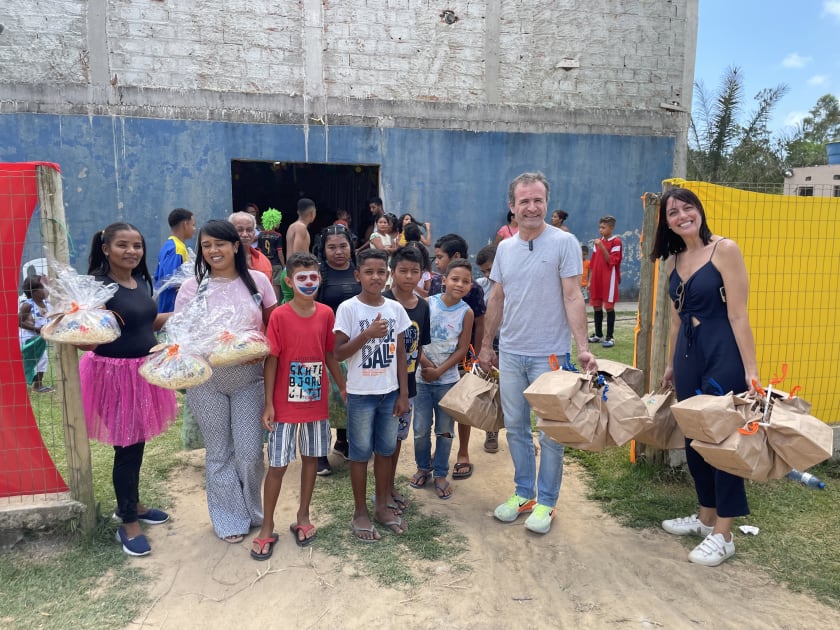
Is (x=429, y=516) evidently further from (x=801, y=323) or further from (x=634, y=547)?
(x=801, y=323)

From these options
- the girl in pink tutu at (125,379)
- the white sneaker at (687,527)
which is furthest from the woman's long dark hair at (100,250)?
the white sneaker at (687,527)

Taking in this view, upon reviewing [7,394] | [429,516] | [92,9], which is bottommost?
[429,516]

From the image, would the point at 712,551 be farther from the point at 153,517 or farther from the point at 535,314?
the point at 153,517

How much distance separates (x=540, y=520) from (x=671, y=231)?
1.78 metres

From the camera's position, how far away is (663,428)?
138 inches

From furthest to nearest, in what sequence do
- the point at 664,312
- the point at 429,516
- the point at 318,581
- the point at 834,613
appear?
the point at 664,312 → the point at 429,516 → the point at 318,581 → the point at 834,613

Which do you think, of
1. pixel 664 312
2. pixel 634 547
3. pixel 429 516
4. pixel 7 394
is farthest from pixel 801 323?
pixel 7 394

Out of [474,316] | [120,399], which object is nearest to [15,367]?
[120,399]

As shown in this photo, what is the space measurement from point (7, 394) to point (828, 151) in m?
14.9

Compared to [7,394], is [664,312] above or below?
above

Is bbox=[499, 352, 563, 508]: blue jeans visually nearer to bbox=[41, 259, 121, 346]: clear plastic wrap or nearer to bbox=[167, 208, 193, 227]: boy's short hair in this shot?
bbox=[41, 259, 121, 346]: clear plastic wrap

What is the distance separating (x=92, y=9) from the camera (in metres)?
9.84

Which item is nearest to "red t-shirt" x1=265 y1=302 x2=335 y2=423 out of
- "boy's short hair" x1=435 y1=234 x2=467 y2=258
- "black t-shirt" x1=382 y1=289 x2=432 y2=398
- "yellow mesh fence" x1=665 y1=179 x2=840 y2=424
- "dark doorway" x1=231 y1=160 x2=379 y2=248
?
"black t-shirt" x1=382 y1=289 x2=432 y2=398

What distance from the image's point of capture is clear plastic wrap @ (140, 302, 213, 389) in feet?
9.55
